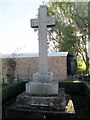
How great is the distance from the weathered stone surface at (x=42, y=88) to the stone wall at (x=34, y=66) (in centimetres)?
1238

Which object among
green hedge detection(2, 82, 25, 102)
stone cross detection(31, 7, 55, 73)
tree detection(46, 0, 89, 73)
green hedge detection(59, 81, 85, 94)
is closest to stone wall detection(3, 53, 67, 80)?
tree detection(46, 0, 89, 73)

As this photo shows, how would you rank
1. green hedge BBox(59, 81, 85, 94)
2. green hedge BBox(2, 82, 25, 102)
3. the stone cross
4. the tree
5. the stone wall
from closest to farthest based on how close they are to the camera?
1. the stone cross
2. green hedge BBox(2, 82, 25, 102)
3. green hedge BBox(59, 81, 85, 94)
4. the stone wall
5. the tree

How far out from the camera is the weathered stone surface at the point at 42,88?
7993 mm

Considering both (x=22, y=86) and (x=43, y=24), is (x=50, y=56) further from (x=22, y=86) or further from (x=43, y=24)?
(x=43, y=24)

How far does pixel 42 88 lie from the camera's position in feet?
26.6

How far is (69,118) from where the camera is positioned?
661 cm

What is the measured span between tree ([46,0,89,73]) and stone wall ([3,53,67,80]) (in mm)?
5223

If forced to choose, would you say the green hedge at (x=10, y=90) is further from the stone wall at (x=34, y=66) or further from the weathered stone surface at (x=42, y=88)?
the stone wall at (x=34, y=66)

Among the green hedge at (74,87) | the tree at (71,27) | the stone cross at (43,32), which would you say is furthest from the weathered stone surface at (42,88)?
the tree at (71,27)

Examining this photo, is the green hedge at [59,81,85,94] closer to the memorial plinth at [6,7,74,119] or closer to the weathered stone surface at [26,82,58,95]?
the memorial plinth at [6,7,74,119]

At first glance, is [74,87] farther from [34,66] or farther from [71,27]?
[71,27]

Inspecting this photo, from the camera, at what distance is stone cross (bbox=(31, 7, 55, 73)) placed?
8.63m

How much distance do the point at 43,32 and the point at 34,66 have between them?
532 inches

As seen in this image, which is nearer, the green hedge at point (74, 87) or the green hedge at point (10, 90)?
the green hedge at point (10, 90)
